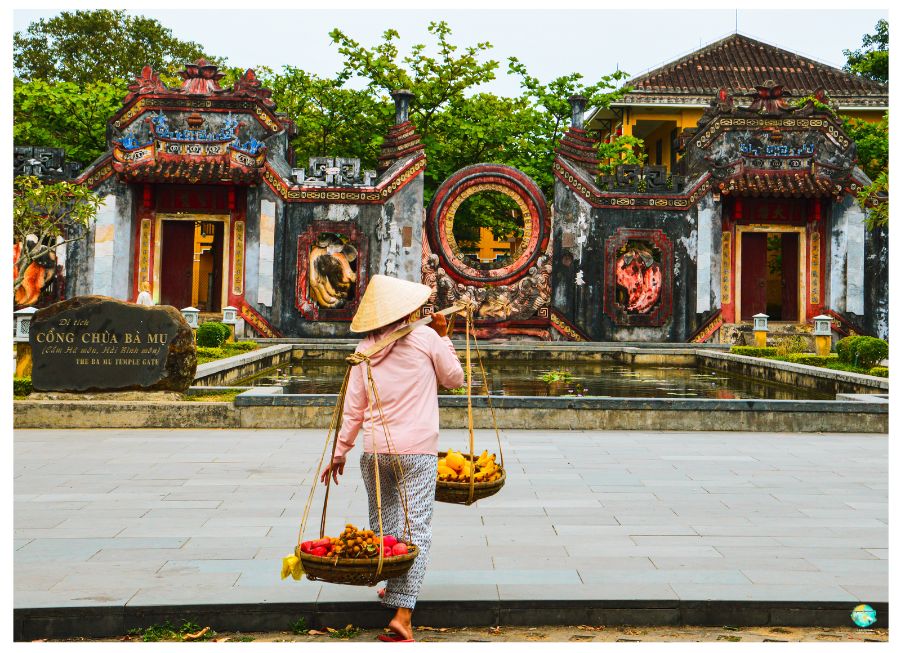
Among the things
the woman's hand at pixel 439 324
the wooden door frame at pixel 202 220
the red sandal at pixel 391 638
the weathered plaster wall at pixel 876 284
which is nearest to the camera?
the red sandal at pixel 391 638

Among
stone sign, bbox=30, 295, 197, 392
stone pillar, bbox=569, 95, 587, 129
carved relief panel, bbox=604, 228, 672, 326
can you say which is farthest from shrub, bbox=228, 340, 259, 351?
stone pillar, bbox=569, 95, 587, 129

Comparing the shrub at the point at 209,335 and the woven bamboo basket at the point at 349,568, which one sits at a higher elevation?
the shrub at the point at 209,335

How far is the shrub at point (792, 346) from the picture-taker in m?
18.6

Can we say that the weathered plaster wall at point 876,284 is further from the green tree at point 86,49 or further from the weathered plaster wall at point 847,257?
the green tree at point 86,49

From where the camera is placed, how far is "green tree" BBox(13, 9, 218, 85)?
33.0 metres

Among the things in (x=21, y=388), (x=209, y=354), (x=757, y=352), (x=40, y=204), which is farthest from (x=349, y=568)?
(x=40, y=204)

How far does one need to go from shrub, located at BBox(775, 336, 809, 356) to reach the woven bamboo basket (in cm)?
1554

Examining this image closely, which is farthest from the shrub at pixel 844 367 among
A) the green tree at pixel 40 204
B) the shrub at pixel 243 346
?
the green tree at pixel 40 204

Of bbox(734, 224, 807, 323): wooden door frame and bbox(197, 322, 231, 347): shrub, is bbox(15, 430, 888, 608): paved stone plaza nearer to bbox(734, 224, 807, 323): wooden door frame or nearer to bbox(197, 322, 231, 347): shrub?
bbox(197, 322, 231, 347): shrub

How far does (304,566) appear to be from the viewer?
382cm

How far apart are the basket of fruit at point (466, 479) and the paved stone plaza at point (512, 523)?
381mm

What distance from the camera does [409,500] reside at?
4.28 metres

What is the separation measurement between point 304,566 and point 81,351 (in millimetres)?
7754
